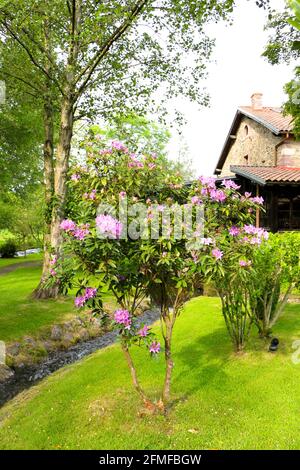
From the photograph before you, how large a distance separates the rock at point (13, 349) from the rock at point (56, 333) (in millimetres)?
1480

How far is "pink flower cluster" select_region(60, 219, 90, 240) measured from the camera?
4.88 metres

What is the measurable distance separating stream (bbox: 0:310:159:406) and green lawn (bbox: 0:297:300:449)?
2.27ft

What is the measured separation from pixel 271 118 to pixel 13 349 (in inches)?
964

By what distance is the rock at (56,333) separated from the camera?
12219mm

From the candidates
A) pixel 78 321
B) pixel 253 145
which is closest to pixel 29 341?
pixel 78 321

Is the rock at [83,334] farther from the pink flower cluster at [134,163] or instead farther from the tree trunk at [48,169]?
the pink flower cluster at [134,163]

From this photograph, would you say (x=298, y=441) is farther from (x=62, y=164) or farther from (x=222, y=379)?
(x=62, y=164)

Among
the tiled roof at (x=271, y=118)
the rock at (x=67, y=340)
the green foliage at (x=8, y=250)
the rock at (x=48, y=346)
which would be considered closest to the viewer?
the rock at (x=48, y=346)

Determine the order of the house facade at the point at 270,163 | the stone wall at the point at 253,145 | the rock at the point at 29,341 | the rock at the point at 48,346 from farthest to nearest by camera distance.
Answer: the stone wall at the point at 253,145 → the house facade at the point at 270,163 → the rock at the point at 48,346 → the rock at the point at 29,341

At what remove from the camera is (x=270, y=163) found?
27.4m

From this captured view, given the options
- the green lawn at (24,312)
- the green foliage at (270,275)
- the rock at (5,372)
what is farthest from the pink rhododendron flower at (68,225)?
the green lawn at (24,312)

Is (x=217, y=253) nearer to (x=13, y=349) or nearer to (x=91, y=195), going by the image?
(x=91, y=195)

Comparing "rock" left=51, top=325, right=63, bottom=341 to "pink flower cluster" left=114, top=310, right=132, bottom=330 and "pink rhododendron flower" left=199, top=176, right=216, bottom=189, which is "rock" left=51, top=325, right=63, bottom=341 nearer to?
"pink flower cluster" left=114, top=310, right=132, bottom=330

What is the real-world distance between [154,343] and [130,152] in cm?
292
